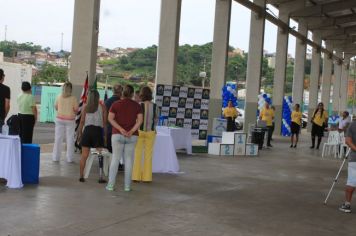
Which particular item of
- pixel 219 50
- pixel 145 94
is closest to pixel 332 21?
pixel 219 50

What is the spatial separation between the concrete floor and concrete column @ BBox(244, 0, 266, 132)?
13824 millimetres

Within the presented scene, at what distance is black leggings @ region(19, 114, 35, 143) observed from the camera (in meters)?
9.45

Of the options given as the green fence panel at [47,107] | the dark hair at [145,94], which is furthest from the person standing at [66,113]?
the green fence panel at [47,107]

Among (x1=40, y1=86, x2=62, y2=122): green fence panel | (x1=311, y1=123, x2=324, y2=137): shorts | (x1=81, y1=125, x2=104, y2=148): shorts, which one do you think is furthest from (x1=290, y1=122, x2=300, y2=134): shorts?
(x1=81, y1=125, x2=104, y2=148): shorts

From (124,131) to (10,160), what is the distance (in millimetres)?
1639

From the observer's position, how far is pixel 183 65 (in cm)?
3900

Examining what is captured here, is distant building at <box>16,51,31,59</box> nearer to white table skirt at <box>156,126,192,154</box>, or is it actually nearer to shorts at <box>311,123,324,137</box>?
shorts at <box>311,123,324,137</box>

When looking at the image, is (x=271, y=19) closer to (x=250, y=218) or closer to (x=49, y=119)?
(x=49, y=119)

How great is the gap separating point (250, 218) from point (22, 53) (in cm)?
4130

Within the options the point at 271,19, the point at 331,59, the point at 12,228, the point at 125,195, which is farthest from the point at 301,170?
the point at 331,59

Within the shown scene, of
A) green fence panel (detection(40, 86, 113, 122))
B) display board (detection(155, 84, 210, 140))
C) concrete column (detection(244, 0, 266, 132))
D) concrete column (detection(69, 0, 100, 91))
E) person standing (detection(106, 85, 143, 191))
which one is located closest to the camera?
person standing (detection(106, 85, 143, 191))

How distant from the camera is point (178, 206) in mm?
7211

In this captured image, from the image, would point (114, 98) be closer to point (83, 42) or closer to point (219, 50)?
point (83, 42)

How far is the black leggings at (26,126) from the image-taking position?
9453 mm
